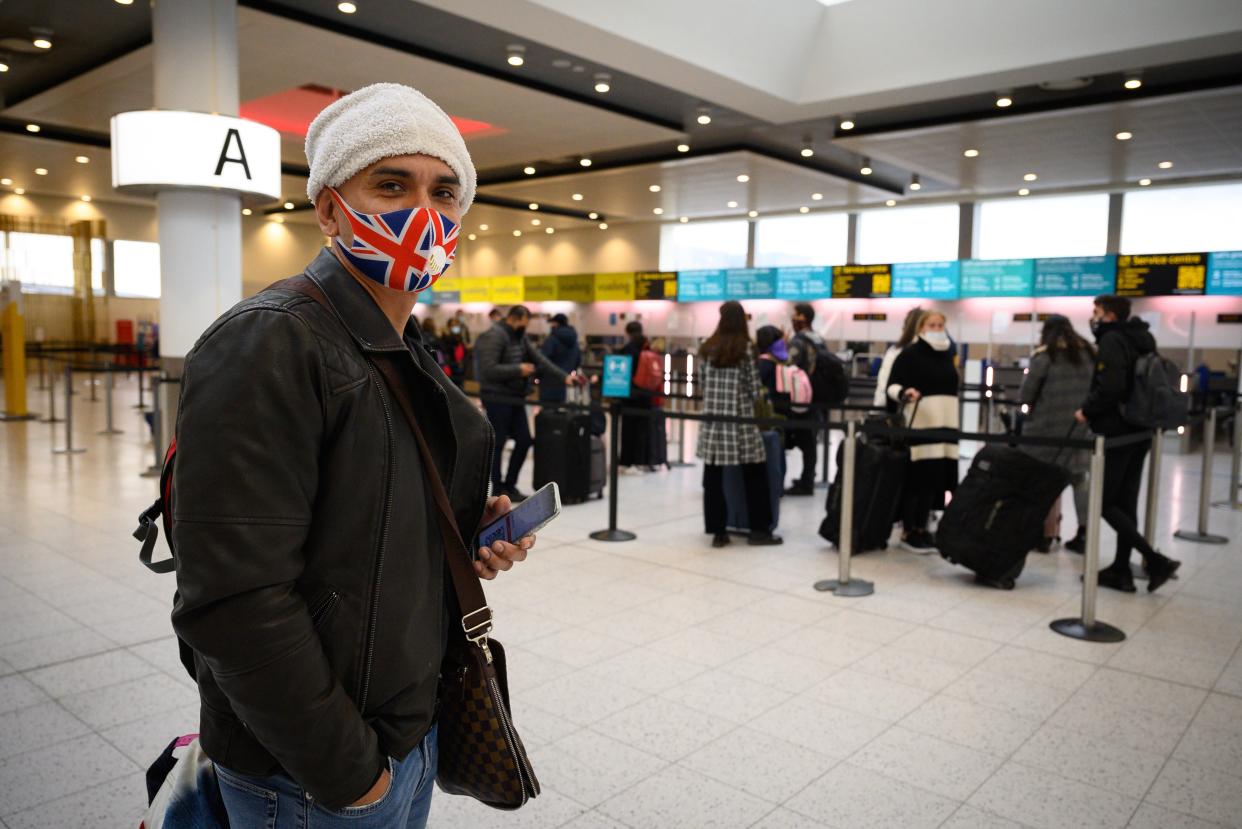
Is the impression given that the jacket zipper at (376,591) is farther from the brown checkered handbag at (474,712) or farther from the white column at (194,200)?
the white column at (194,200)

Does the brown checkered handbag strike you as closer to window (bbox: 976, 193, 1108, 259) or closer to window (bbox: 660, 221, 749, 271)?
window (bbox: 976, 193, 1108, 259)

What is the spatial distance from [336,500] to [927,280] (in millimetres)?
16512

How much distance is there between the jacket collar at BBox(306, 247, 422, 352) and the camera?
1.21 m

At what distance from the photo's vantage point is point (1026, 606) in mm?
5090

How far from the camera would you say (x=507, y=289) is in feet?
76.4

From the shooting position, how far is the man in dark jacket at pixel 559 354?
8.88 m

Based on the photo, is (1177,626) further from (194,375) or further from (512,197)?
(512,197)

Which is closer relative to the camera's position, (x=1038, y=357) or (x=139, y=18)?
(x=1038, y=357)

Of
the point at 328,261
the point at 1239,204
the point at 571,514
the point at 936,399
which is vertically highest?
the point at 1239,204

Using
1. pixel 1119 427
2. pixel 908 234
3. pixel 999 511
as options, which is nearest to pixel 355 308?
pixel 999 511

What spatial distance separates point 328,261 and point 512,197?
17069mm

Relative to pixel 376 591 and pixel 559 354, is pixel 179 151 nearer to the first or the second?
pixel 559 354

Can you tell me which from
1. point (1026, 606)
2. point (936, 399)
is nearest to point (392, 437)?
point (1026, 606)

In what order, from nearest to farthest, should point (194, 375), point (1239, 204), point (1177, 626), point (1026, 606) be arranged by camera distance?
point (194, 375)
point (1177, 626)
point (1026, 606)
point (1239, 204)
